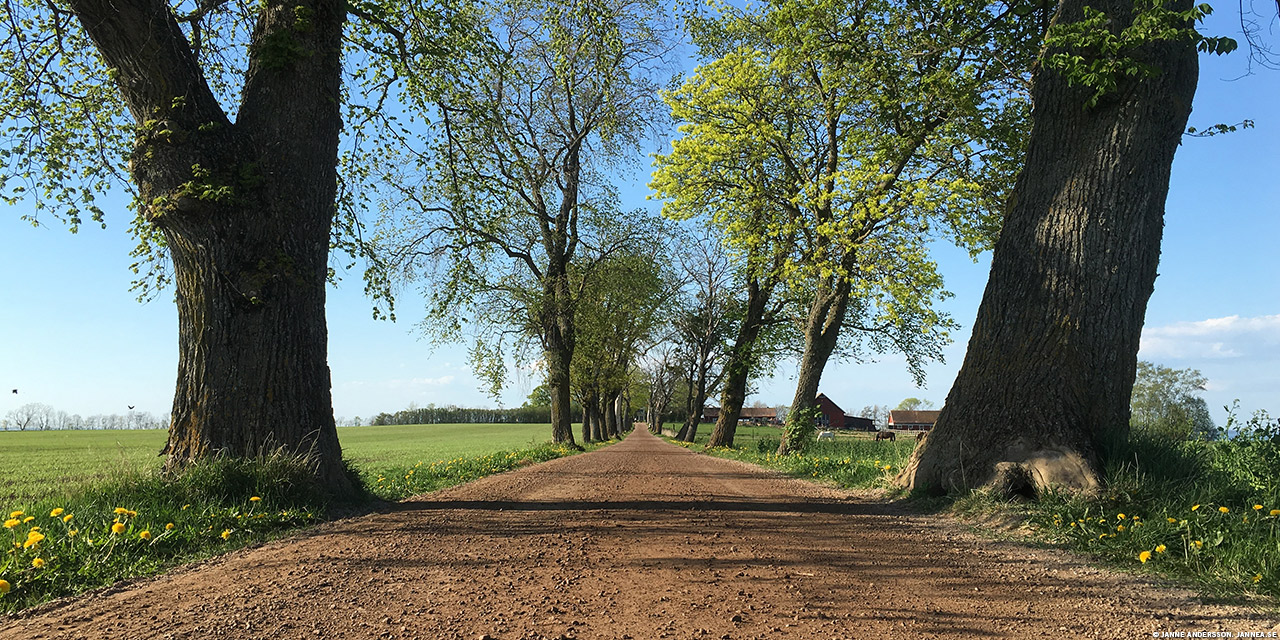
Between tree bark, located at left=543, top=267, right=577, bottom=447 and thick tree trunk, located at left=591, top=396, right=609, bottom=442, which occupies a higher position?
tree bark, located at left=543, top=267, right=577, bottom=447

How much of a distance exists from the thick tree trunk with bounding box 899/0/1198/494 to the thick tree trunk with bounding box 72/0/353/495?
22.0 feet

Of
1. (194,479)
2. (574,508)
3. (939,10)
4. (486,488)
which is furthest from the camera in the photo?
(939,10)

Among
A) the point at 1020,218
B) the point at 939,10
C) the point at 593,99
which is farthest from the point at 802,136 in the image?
the point at 1020,218

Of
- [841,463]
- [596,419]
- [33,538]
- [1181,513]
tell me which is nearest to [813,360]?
[841,463]

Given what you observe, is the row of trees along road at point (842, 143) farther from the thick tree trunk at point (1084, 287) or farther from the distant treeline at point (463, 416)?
the distant treeline at point (463, 416)

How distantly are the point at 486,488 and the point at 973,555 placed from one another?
618 cm

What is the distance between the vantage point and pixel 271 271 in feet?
20.4

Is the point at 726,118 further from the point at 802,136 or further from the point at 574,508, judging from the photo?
the point at 574,508

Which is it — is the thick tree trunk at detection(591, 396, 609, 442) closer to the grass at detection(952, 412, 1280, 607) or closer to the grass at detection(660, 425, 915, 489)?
the grass at detection(660, 425, 915, 489)

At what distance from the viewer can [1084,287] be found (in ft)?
20.2

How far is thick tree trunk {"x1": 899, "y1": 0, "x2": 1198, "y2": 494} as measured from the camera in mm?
6043

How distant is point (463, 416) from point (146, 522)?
127 m

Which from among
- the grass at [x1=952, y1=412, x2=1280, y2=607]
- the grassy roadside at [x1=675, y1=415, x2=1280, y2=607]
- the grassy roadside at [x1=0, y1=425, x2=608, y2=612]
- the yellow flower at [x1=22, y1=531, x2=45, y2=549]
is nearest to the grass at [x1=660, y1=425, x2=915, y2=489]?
the grassy roadside at [x1=675, y1=415, x2=1280, y2=607]

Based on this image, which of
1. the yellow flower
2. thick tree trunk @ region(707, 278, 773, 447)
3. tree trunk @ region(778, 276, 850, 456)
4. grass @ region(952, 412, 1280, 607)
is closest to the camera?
the yellow flower
